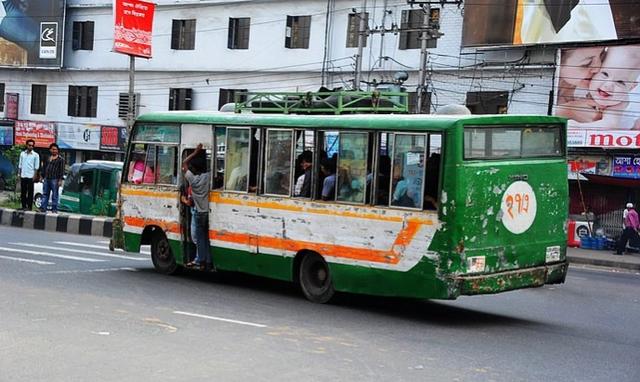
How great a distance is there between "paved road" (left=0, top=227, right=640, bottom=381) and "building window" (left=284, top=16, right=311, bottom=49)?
24297 millimetres

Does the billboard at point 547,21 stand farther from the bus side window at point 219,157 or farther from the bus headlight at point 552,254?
the bus side window at point 219,157

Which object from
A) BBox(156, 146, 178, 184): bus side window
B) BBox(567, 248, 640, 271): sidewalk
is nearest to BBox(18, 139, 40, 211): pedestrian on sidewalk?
BBox(156, 146, 178, 184): bus side window

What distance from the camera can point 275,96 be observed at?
13102mm

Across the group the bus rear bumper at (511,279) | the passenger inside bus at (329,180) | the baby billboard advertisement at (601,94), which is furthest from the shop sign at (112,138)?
the bus rear bumper at (511,279)

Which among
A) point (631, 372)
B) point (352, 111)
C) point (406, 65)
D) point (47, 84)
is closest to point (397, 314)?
point (352, 111)

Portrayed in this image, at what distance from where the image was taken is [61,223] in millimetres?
23734

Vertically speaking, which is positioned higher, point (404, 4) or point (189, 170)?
point (404, 4)

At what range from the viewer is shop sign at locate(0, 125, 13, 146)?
4681 cm

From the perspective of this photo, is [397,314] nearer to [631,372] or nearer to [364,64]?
[631,372]

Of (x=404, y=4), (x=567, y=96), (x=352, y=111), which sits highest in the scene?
(x=404, y=4)

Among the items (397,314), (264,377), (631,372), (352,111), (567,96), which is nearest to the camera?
(264,377)

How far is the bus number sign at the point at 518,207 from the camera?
10.8 metres

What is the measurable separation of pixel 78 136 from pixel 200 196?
33.1 metres

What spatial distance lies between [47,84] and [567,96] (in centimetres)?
2696
